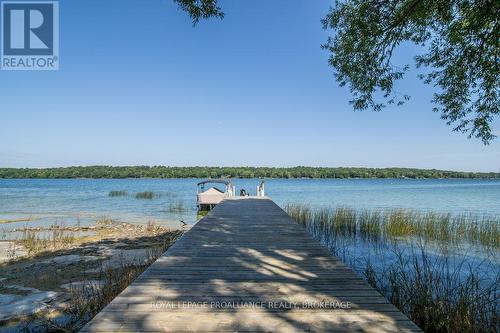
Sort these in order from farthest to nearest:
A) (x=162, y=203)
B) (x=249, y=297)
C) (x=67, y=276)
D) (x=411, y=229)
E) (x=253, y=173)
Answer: (x=253, y=173) → (x=162, y=203) → (x=411, y=229) → (x=67, y=276) → (x=249, y=297)

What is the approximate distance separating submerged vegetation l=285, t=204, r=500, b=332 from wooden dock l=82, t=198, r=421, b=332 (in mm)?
1520

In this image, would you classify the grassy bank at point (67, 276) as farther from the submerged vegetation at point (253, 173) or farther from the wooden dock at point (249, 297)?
the submerged vegetation at point (253, 173)

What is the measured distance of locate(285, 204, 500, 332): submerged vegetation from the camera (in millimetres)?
4368

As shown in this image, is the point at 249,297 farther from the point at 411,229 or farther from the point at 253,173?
the point at 253,173

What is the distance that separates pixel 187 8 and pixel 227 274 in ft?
17.9

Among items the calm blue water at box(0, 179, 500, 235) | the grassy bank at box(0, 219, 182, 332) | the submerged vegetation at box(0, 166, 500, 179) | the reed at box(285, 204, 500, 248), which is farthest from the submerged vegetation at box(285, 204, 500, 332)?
the submerged vegetation at box(0, 166, 500, 179)

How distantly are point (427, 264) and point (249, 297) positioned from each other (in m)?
4.92

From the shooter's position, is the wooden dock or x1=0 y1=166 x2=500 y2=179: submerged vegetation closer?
the wooden dock

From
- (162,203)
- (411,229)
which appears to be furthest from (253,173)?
(411,229)

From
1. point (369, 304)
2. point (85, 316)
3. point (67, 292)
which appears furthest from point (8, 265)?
point (369, 304)

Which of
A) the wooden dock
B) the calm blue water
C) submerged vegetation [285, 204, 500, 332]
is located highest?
the wooden dock

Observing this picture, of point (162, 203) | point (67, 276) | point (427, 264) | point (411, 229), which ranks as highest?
point (427, 264)

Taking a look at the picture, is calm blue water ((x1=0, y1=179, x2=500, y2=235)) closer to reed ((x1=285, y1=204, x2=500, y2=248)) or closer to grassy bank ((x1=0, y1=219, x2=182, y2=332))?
grassy bank ((x1=0, y1=219, x2=182, y2=332))

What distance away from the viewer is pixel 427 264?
6383 mm
